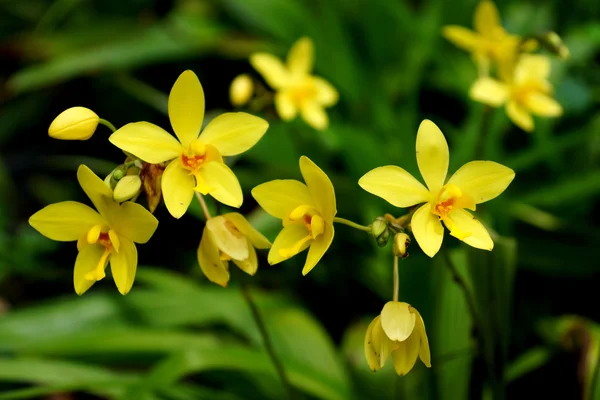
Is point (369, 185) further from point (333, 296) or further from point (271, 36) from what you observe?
point (271, 36)

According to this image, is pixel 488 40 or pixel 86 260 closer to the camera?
pixel 86 260

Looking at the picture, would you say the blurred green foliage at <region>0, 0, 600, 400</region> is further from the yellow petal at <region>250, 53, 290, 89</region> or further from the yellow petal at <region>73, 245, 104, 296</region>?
the yellow petal at <region>73, 245, 104, 296</region>

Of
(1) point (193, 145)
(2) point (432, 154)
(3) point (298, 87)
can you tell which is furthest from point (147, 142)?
(3) point (298, 87)

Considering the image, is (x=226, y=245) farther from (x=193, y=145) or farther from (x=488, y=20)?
(x=488, y=20)

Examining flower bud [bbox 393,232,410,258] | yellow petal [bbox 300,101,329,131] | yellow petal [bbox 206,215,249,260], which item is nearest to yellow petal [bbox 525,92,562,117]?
yellow petal [bbox 300,101,329,131]

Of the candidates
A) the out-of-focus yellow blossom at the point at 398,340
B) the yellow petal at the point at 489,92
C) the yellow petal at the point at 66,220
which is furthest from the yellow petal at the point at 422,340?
the yellow petal at the point at 489,92

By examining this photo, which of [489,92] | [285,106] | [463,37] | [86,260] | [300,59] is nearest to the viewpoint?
[86,260]

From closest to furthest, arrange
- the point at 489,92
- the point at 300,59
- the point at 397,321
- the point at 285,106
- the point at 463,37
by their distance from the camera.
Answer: the point at 397,321
the point at 489,92
the point at 463,37
the point at 285,106
the point at 300,59

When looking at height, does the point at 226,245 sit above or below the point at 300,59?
below
